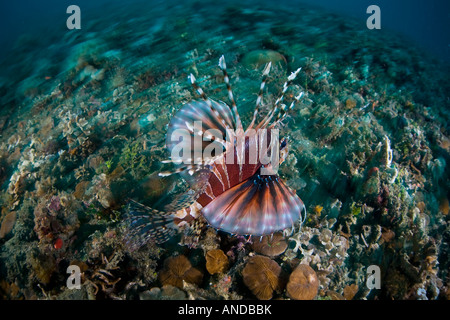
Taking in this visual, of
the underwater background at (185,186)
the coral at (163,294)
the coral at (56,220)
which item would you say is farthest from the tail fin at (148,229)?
the coral at (56,220)

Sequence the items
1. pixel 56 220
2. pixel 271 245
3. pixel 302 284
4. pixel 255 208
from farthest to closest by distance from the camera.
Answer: pixel 56 220
pixel 271 245
pixel 302 284
pixel 255 208

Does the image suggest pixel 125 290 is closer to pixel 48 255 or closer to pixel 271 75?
pixel 48 255

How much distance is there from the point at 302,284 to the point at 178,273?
1654 mm

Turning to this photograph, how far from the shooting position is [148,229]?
3213 millimetres

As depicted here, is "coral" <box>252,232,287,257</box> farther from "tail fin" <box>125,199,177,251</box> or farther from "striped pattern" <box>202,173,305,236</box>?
"tail fin" <box>125,199,177,251</box>

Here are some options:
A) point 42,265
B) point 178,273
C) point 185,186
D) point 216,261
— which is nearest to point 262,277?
point 216,261

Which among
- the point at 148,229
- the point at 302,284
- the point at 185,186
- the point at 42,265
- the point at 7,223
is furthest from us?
the point at 7,223

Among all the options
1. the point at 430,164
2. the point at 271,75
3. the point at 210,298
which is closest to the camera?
the point at 210,298

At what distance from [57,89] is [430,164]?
11.7m

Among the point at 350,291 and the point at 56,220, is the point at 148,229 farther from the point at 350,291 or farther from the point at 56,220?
the point at 350,291

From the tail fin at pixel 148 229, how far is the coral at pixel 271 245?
1237mm

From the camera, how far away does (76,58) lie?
32.3 ft

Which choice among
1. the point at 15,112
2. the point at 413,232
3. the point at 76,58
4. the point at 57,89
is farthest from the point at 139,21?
the point at 413,232

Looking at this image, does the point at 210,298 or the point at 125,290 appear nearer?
the point at 210,298
